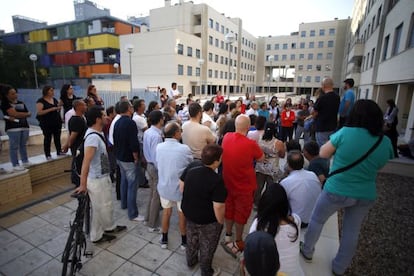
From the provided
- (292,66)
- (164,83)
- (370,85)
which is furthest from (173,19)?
(292,66)

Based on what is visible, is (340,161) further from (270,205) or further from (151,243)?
(151,243)

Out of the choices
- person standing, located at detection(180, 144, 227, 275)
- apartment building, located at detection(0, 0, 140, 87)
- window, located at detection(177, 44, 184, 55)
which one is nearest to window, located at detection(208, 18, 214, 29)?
window, located at detection(177, 44, 184, 55)

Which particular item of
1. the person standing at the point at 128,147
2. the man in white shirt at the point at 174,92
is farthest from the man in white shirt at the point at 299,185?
the man in white shirt at the point at 174,92

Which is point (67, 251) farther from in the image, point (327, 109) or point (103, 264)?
point (327, 109)

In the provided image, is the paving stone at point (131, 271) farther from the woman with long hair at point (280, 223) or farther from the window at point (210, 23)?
the window at point (210, 23)

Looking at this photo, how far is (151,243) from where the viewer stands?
3008mm

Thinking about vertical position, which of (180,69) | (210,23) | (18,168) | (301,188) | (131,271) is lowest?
(131,271)

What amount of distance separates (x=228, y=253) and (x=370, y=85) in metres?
17.4

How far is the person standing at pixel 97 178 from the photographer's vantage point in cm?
259

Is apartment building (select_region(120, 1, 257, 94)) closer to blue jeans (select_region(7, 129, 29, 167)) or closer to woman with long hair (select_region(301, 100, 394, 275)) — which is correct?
blue jeans (select_region(7, 129, 29, 167))

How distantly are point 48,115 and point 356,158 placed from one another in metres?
5.70

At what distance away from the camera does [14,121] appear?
13.9 feet

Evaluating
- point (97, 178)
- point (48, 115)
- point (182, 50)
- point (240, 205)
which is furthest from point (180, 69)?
point (240, 205)

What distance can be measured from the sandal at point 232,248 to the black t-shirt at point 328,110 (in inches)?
122
